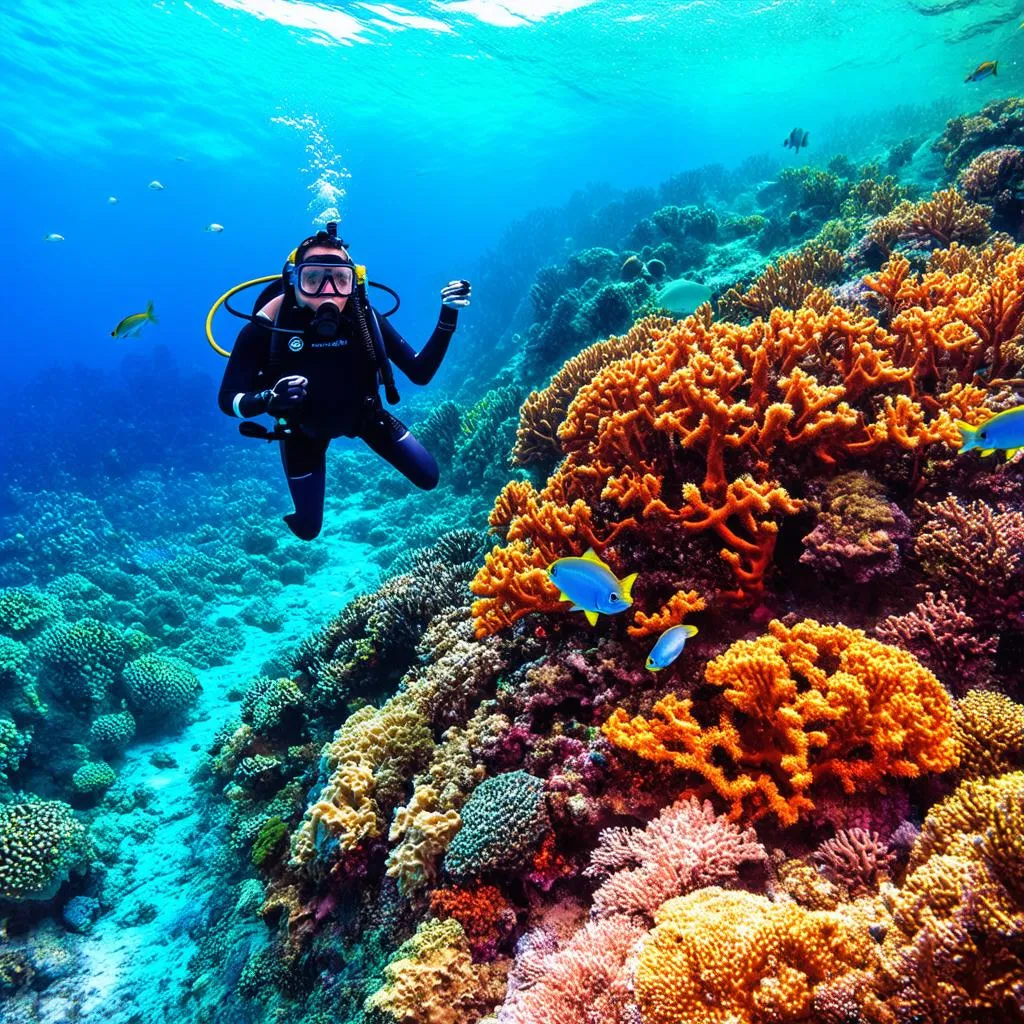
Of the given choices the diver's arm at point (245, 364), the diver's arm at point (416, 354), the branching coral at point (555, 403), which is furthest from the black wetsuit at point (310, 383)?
the branching coral at point (555, 403)

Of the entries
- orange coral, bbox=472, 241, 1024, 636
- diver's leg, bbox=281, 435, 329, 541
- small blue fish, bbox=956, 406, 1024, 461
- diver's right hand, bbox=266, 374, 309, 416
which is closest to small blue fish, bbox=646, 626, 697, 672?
orange coral, bbox=472, 241, 1024, 636

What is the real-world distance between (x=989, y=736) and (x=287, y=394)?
4.14 meters

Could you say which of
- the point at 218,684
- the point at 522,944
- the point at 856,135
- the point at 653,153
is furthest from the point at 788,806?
the point at 653,153

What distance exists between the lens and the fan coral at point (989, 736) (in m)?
2.39

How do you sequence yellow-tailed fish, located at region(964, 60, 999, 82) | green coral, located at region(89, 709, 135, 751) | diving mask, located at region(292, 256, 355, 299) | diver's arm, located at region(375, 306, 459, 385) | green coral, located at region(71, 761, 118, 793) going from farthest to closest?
yellow-tailed fish, located at region(964, 60, 999, 82), green coral, located at region(89, 709, 135, 751), green coral, located at region(71, 761, 118, 793), diver's arm, located at region(375, 306, 459, 385), diving mask, located at region(292, 256, 355, 299)

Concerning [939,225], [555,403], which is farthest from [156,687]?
[939,225]

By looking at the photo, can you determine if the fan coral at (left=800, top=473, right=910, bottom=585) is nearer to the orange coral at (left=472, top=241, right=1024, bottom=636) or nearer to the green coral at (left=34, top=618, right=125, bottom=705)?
the orange coral at (left=472, top=241, right=1024, bottom=636)

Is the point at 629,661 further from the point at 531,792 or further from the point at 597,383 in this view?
the point at 597,383

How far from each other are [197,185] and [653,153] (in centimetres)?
7688

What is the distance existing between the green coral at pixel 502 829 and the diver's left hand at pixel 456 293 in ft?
12.0

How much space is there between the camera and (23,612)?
1033cm

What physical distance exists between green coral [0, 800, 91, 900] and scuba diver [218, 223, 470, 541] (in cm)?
593

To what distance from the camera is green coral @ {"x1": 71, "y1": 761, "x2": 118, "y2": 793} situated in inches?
343

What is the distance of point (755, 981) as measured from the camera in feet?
5.75
